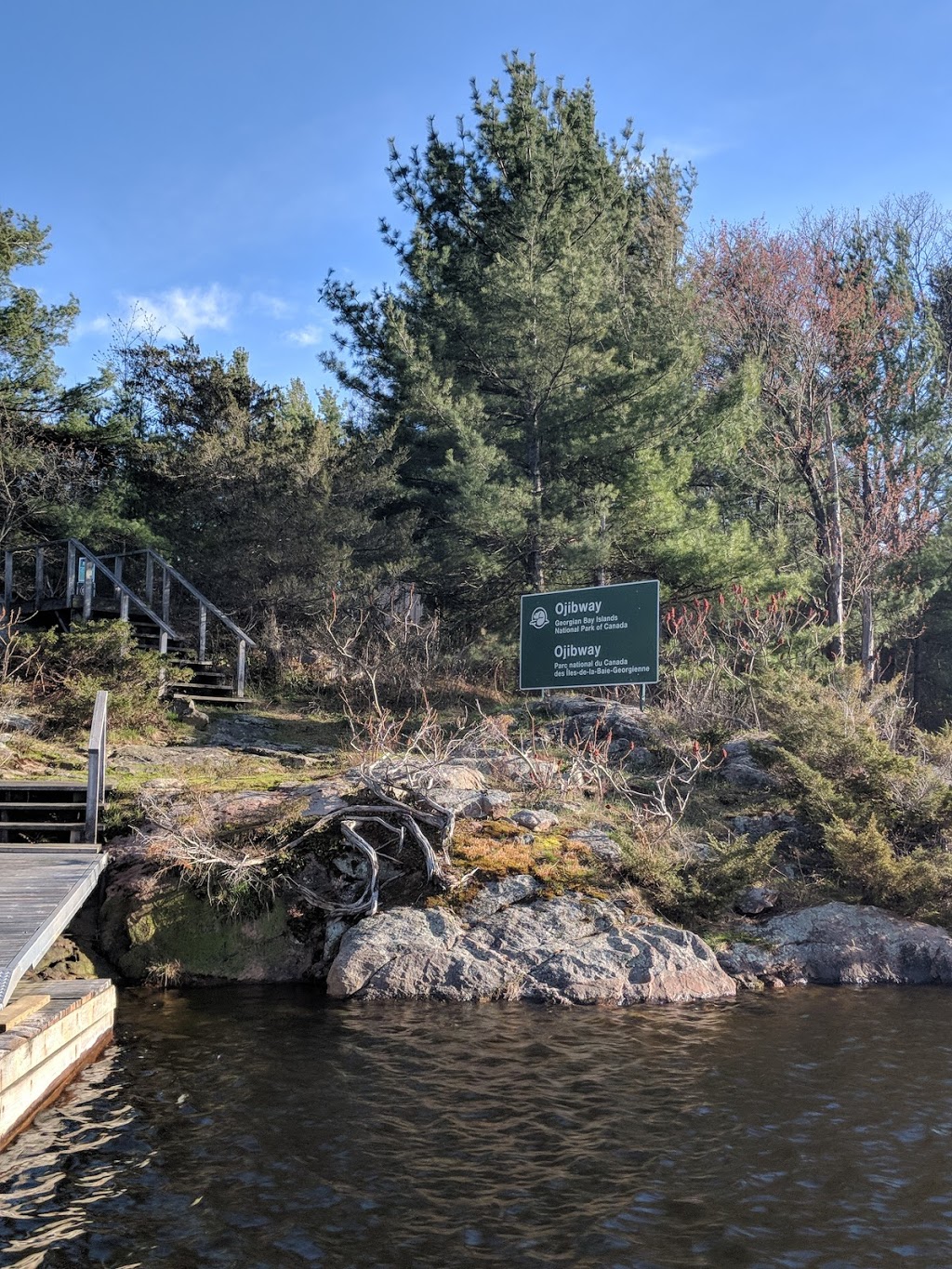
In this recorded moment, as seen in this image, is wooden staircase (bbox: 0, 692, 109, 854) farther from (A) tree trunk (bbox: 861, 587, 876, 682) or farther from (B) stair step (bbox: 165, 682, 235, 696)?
(A) tree trunk (bbox: 861, 587, 876, 682)

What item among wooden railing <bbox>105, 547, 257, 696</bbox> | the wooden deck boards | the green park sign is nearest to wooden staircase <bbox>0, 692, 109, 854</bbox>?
the wooden deck boards

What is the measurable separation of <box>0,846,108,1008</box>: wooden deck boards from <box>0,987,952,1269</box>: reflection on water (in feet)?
3.35

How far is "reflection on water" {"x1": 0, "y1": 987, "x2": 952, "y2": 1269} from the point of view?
5.21 m

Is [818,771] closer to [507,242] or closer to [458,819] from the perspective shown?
[458,819]

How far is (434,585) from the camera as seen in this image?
22562mm

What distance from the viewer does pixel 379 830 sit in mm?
12070

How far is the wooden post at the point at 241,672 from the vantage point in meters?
18.4

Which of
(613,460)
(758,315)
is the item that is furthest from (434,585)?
(758,315)

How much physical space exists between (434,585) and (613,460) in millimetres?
4657

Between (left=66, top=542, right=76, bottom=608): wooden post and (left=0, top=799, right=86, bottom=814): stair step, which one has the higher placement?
(left=66, top=542, right=76, bottom=608): wooden post

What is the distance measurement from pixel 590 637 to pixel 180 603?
31.5ft

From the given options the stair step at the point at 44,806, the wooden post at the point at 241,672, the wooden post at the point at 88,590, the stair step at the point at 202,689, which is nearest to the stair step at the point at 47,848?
the stair step at the point at 44,806

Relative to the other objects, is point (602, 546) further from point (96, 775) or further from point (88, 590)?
point (96, 775)

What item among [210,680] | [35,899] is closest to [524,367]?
[210,680]
